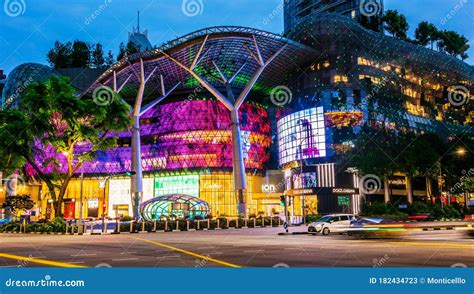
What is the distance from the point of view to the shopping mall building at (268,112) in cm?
6391

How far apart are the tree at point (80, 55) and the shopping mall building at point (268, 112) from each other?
62.3ft

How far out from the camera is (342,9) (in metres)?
126

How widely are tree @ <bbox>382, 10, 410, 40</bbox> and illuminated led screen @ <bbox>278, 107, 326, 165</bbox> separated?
119ft

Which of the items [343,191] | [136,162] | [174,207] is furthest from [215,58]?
[343,191]

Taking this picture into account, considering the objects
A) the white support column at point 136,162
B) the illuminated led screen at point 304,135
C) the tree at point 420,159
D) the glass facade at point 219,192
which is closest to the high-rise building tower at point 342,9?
the illuminated led screen at point 304,135

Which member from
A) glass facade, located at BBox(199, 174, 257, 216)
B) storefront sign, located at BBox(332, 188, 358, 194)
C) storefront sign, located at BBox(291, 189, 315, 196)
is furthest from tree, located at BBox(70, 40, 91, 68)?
storefront sign, located at BBox(332, 188, 358, 194)

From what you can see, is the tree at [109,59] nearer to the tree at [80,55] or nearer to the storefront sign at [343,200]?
the tree at [80,55]

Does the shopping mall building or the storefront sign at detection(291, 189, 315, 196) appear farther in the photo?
the storefront sign at detection(291, 189, 315, 196)

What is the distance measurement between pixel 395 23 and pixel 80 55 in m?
73.5

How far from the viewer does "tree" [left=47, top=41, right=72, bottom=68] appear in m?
106

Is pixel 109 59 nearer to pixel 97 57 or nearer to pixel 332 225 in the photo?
pixel 97 57

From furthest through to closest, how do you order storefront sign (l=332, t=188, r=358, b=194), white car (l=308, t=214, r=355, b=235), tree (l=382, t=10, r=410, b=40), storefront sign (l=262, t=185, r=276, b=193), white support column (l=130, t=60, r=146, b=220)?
tree (l=382, t=10, r=410, b=40) → storefront sign (l=262, t=185, r=276, b=193) → storefront sign (l=332, t=188, r=358, b=194) → white support column (l=130, t=60, r=146, b=220) → white car (l=308, t=214, r=355, b=235)

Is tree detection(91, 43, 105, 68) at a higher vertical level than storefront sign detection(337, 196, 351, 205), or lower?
higher

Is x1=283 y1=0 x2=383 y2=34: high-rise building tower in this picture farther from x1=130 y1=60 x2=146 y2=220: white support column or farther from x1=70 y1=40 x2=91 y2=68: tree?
x1=70 y1=40 x2=91 y2=68: tree
